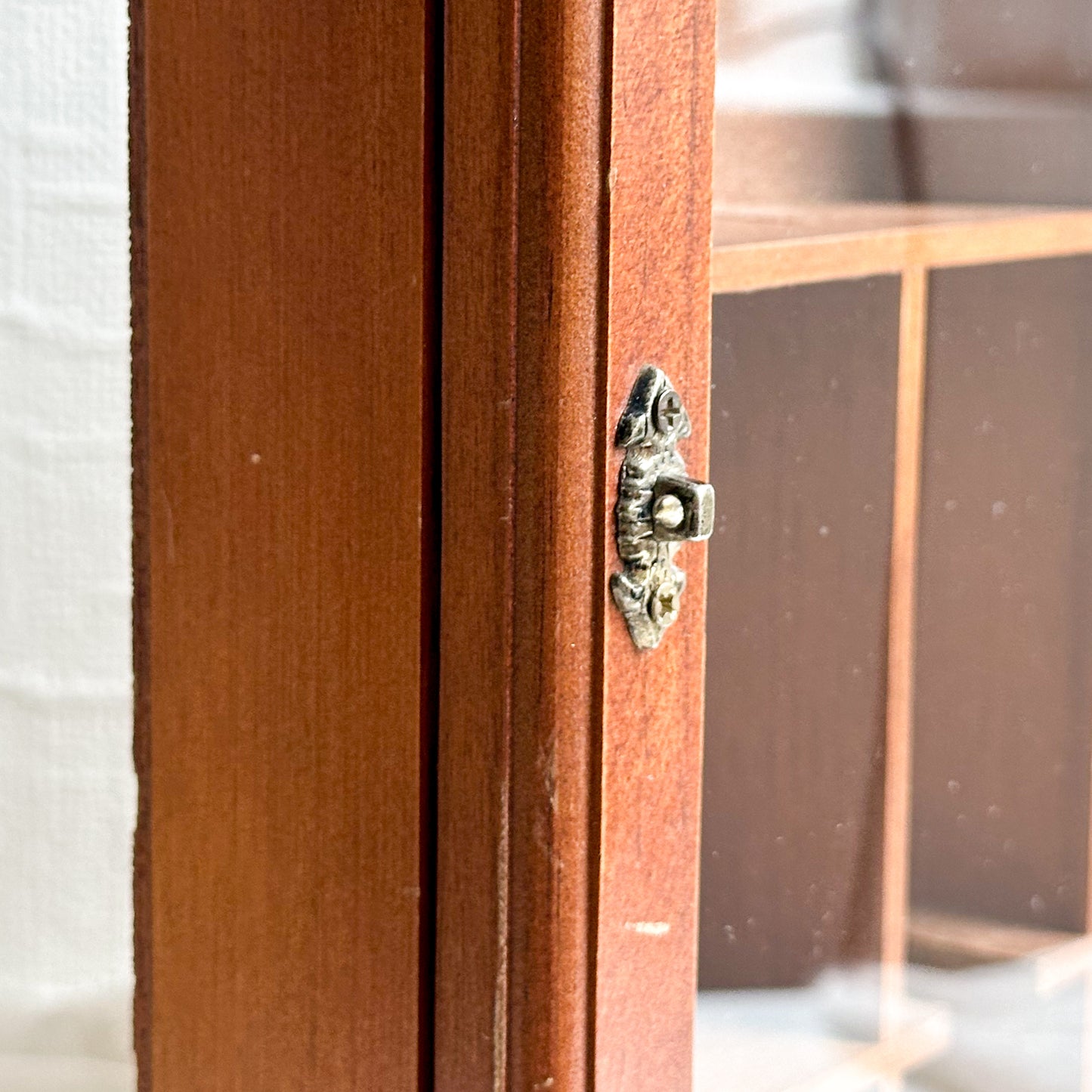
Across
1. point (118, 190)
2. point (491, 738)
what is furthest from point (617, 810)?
point (118, 190)

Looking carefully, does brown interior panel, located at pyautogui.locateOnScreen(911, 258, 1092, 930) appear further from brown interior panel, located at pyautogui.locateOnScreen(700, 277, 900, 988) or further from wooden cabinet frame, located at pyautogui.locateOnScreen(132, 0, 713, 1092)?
wooden cabinet frame, located at pyautogui.locateOnScreen(132, 0, 713, 1092)

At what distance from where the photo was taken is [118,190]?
742 mm

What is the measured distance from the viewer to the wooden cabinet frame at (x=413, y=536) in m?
0.35

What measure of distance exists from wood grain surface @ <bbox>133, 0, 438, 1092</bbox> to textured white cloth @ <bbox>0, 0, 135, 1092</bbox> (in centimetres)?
33

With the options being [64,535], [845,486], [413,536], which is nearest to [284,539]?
[413,536]

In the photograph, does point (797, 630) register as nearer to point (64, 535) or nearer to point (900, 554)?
point (900, 554)

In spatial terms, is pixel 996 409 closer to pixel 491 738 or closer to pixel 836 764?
pixel 836 764

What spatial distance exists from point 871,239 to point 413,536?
166 mm

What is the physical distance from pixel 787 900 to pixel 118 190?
0.46m

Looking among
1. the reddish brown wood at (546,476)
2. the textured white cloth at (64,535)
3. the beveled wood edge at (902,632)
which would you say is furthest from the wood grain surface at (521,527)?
the textured white cloth at (64,535)

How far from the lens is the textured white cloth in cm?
73

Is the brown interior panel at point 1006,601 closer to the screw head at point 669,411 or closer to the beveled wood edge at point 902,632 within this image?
the beveled wood edge at point 902,632

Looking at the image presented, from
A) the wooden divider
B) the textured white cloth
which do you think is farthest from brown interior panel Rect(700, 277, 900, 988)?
the textured white cloth

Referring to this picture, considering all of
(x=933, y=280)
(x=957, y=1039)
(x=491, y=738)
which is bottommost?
(x=957, y=1039)
